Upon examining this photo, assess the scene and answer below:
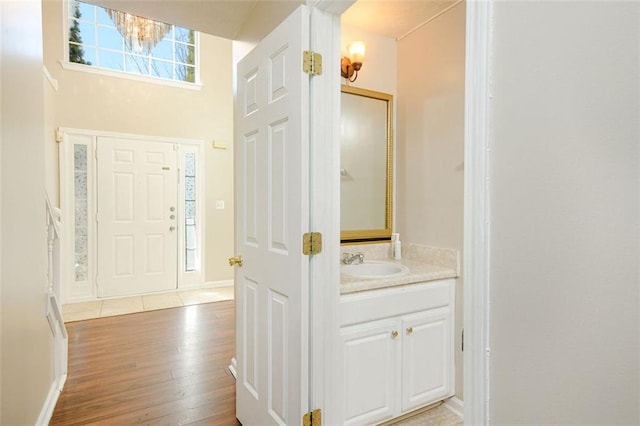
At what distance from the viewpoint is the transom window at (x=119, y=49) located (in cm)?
448

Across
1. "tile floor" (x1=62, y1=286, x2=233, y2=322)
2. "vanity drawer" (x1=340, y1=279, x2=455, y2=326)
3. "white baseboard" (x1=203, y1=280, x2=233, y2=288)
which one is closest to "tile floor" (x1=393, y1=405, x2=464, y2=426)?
"vanity drawer" (x1=340, y1=279, x2=455, y2=326)

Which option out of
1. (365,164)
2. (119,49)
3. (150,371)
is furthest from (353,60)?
(119,49)

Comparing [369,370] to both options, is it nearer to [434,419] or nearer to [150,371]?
[434,419]

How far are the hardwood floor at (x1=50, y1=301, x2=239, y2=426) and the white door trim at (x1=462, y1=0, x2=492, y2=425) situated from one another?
179 centimetres

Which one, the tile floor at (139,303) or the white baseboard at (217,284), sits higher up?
the white baseboard at (217,284)

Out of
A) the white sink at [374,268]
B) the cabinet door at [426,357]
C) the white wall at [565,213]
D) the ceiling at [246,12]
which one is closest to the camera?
the white wall at [565,213]

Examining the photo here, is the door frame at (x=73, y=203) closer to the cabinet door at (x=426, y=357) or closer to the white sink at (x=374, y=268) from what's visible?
the white sink at (x=374, y=268)

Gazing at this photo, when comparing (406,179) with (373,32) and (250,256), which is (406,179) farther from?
(250,256)

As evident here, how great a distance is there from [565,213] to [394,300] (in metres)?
1.35

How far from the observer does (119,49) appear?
469 centimetres

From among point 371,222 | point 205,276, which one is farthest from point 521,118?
point 205,276

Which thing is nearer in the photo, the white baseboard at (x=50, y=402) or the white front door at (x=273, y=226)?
the white front door at (x=273, y=226)

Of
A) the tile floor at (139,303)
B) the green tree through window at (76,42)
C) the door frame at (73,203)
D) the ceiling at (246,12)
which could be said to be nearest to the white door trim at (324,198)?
the ceiling at (246,12)

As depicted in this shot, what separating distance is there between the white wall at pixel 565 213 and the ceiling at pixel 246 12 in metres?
1.60
